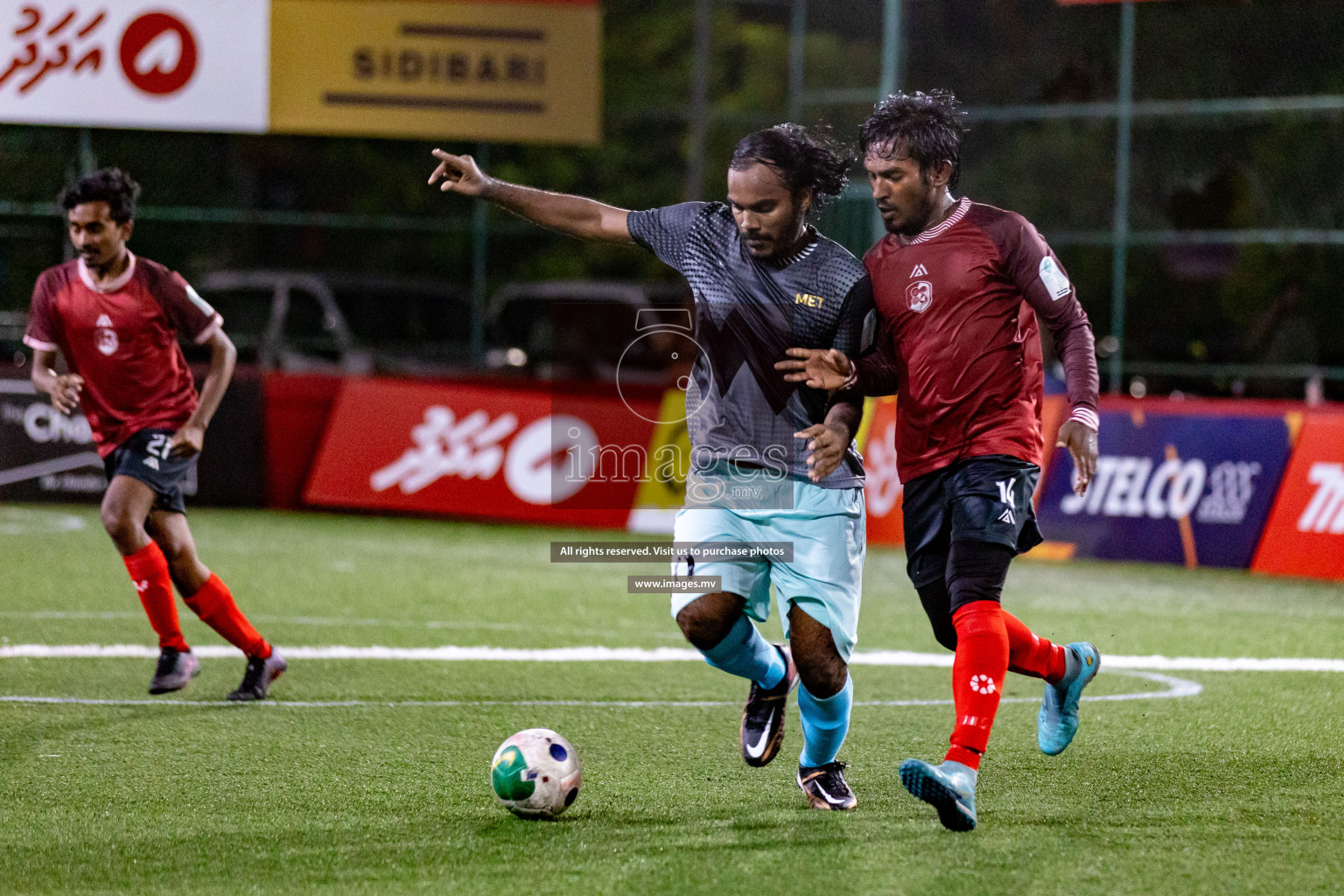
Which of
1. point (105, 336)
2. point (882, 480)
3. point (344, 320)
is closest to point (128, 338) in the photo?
point (105, 336)

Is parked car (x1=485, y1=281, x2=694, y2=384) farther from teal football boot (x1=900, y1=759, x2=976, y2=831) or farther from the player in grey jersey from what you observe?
teal football boot (x1=900, y1=759, x2=976, y2=831)

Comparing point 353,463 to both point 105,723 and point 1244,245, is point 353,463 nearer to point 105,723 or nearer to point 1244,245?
point 105,723

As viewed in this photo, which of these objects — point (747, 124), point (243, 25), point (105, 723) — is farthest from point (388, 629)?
point (747, 124)

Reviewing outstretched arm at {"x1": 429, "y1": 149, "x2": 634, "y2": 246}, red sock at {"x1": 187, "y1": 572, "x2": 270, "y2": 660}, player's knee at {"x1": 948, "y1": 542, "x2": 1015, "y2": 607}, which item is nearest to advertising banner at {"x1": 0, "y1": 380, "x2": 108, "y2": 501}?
red sock at {"x1": 187, "y1": 572, "x2": 270, "y2": 660}

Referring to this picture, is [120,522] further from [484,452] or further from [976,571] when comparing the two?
[484,452]

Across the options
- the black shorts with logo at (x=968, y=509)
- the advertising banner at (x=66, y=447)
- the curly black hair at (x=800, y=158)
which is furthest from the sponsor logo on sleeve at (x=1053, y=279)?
the advertising banner at (x=66, y=447)

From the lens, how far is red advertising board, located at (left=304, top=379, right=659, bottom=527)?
47.0 ft

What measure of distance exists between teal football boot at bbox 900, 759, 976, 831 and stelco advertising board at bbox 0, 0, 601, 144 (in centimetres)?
1497

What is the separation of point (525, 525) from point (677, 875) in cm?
1020

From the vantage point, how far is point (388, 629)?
898 cm

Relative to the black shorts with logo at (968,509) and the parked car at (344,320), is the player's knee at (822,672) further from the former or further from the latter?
the parked car at (344,320)

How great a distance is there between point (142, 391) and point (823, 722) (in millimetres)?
3573

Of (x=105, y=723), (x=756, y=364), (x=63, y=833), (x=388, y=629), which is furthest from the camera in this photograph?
(x=388, y=629)

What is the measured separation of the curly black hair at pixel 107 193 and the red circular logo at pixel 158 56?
1181cm
